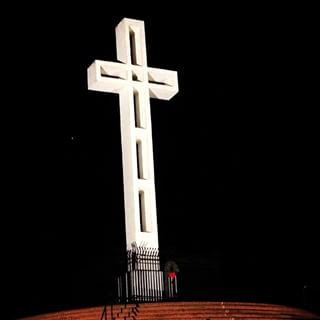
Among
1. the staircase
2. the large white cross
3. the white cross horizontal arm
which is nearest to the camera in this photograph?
the staircase

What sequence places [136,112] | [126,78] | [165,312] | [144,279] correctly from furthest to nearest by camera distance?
[136,112] < [126,78] < [144,279] < [165,312]

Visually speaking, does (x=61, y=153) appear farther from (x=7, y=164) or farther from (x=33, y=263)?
(x=33, y=263)

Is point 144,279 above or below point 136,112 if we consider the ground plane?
below

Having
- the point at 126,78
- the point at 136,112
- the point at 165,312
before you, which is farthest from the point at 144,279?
the point at 126,78

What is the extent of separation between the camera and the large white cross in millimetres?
19250

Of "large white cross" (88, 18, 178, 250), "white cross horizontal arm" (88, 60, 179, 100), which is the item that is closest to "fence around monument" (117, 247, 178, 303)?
"large white cross" (88, 18, 178, 250)

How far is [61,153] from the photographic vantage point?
87.8ft

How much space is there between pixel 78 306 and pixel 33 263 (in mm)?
9011

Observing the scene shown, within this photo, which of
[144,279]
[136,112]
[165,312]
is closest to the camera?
[165,312]

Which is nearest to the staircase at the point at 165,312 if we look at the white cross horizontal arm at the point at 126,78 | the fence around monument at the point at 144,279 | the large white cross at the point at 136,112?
the fence around monument at the point at 144,279

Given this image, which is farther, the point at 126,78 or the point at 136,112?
the point at 136,112

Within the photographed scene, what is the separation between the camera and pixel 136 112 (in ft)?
67.4

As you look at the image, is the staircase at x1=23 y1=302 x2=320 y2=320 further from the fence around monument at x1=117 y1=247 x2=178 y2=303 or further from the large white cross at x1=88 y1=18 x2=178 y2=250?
the large white cross at x1=88 y1=18 x2=178 y2=250

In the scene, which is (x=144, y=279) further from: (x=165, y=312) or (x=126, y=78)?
(x=126, y=78)
